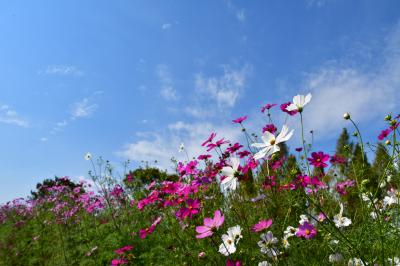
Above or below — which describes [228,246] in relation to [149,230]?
below

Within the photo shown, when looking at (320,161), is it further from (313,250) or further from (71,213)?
(71,213)

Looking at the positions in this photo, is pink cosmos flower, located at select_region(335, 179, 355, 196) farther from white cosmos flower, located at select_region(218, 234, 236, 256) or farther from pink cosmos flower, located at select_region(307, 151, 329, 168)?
white cosmos flower, located at select_region(218, 234, 236, 256)

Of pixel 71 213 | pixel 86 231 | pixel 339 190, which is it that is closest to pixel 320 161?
pixel 339 190

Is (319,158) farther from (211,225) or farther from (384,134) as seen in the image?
(211,225)

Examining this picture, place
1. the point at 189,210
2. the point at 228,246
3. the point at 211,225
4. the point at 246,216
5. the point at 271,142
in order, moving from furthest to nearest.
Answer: the point at 246,216, the point at 189,210, the point at 228,246, the point at 211,225, the point at 271,142

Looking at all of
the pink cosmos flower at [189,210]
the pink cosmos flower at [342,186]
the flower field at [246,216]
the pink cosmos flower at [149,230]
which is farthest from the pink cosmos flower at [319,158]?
the pink cosmos flower at [342,186]

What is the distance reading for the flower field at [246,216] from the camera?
6.23ft

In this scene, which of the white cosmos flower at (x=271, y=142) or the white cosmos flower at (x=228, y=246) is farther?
the white cosmos flower at (x=228, y=246)

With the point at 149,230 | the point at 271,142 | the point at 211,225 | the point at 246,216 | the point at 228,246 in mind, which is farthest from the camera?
the point at 246,216

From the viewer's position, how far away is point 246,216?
3945 millimetres

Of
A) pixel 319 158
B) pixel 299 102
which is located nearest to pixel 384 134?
pixel 319 158

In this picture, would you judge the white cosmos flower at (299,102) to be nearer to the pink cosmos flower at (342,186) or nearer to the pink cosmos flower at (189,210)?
the pink cosmos flower at (189,210)

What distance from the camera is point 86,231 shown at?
6418mm

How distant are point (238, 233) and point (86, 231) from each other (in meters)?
4.78
